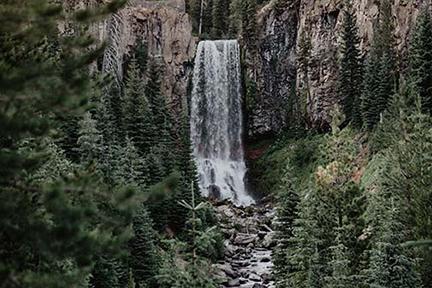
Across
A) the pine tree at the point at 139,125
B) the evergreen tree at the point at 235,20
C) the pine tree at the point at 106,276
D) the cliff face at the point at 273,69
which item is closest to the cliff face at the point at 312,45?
the cliff face at the point at 273,69

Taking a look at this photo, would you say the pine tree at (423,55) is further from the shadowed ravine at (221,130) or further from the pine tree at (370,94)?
the shadowed ravine at (221,130)

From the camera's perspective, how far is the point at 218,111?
2264 inches

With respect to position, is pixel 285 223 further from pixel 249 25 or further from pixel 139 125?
pixel 249 25

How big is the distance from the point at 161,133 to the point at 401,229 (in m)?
28.1

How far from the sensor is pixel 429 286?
693 inches

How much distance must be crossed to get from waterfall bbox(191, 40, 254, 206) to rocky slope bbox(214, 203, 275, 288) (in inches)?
362

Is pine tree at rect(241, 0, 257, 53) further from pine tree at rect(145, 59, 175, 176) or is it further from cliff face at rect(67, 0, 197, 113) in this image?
pine tree at rect(145, 59, 175, 176)

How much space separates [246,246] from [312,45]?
75.7 ft

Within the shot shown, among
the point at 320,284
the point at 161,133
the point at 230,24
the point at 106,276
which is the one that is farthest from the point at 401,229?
the point at 230,24

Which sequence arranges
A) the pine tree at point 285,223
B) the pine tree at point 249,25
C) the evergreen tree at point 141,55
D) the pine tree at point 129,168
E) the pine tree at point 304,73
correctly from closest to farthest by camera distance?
the pine tree at point 285,223 < the pine tree at point 129,168 < the pine tree at point 304,73 < the evergreen tree at point 141,55 < the pine tree at point 249,25

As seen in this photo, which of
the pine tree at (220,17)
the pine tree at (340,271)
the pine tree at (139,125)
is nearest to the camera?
the pine tree at (340,271)

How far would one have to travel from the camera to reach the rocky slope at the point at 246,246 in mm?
31234

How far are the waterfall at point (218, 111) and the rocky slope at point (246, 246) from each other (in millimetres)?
9202

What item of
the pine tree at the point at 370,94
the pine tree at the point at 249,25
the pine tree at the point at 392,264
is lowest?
the pine tree at the point at 392,264
